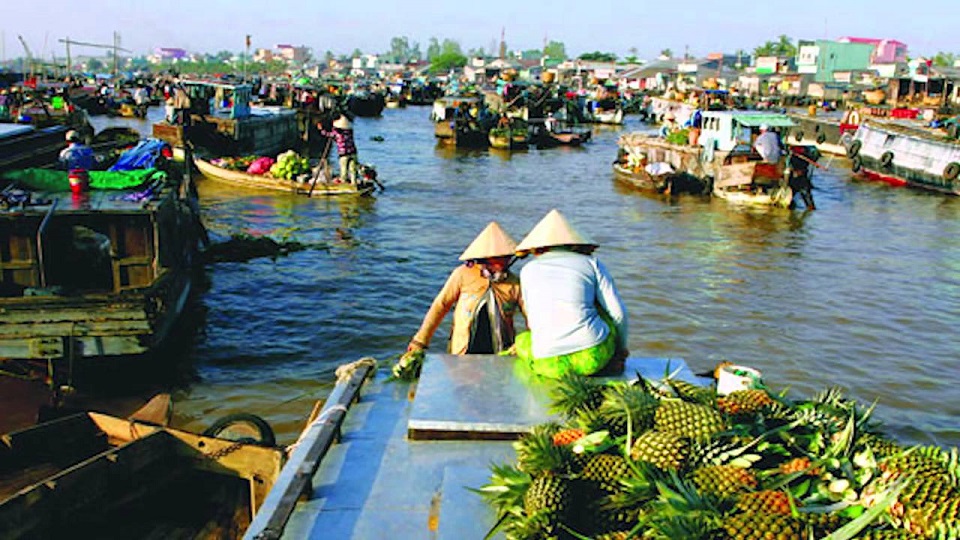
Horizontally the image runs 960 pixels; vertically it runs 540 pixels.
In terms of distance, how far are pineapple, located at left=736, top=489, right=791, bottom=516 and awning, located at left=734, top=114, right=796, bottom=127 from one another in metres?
20.9

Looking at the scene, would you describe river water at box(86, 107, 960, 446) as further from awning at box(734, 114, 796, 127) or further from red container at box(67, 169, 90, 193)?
awning at box(734, 114, 796, 127)

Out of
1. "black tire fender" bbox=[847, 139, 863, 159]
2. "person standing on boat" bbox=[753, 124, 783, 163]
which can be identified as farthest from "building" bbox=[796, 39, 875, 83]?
"person standing on boat" bbox=[753, 124, 783, 163]

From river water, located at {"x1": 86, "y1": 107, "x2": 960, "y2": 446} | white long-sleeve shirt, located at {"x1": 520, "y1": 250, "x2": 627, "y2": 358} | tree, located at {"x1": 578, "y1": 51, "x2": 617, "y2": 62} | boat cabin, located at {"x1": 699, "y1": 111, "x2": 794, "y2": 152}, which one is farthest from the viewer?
tree, located at {"x1": 578, "y1": 51, "x2": 617, "y2": 62}

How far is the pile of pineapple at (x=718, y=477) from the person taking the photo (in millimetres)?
2426

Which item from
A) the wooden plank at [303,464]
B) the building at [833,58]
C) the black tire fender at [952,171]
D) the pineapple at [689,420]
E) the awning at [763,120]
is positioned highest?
the building at [833,58]

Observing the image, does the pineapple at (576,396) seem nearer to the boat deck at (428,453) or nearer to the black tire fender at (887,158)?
the boat deck at (428,453)

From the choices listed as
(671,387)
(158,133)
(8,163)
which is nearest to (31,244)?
(8,163)

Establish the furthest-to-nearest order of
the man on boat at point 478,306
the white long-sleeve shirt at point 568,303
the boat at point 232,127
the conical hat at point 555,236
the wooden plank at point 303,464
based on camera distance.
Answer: the boat at point 232,127, the man on boat at point 478,306, the conical hat at point 555,236, the white long-sleeve shirt at point 568,303, the wooden plank at point 303,464

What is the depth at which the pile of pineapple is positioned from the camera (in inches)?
95.5

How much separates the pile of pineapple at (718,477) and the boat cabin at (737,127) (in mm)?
19973

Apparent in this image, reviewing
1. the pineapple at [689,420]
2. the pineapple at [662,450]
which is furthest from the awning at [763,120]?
the pineapple at [662,450]

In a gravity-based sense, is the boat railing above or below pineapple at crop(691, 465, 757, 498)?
below

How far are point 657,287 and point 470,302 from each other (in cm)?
838

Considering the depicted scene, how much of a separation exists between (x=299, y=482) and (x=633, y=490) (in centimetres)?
155
